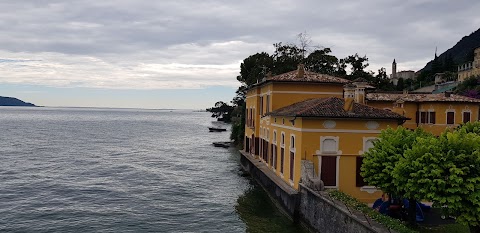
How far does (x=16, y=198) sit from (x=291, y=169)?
18297 mm

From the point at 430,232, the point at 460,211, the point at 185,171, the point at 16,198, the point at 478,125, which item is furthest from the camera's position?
the point at 185,171

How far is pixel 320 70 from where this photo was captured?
67188mm

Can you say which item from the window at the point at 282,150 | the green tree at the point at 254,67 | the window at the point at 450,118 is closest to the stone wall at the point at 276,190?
the window at the point at 282,150

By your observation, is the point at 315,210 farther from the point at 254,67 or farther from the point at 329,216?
the point at 254,67

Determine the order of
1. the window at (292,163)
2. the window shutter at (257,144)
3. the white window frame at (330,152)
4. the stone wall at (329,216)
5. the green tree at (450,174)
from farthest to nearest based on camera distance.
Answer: the window shutter at (257,144), the window at (292,163), the white window frame at (330,152), the stone wall at (329,216), the green tree at (450,174)

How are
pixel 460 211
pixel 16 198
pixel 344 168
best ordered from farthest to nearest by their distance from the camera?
pixel 16 198 → pixel 344 168 → pixel 460 211

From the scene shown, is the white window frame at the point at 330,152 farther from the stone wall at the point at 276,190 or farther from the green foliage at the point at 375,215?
the green foliage at the point at 375,215

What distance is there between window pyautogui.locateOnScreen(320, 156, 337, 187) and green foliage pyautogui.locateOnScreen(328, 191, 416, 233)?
2.82 metres

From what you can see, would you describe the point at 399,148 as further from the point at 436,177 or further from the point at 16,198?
the point at 16,198

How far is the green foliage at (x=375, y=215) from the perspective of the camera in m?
15.2

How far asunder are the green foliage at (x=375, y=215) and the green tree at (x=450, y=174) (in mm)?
1239

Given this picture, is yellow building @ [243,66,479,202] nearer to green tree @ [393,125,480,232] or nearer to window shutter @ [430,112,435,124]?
green tree @ [393,125,480,232]

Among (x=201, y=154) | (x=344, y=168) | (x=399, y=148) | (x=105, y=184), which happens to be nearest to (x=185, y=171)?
(x=105, y=184)

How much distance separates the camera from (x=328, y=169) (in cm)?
2331
